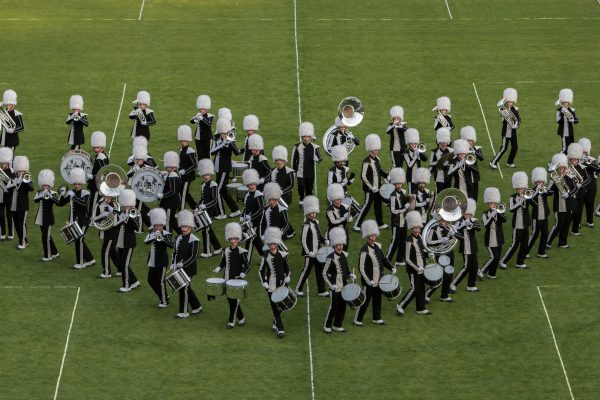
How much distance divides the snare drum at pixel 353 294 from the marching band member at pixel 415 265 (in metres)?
1.27

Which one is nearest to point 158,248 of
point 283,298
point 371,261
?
point 283,298

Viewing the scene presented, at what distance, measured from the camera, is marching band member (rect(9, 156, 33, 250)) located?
105 ft

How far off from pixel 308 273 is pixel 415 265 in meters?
2.19

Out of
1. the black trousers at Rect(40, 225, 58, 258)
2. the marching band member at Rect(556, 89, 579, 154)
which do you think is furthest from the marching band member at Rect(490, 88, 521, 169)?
the black trousers at Rect(40, 225, 58, 258)

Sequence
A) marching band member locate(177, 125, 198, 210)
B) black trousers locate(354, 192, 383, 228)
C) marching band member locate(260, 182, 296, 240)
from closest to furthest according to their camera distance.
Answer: marching band member locate(260, 182, 296, 240), black trousers locate(354, 192, 383, 228), marching band member locate(177, 125, 198, 210)

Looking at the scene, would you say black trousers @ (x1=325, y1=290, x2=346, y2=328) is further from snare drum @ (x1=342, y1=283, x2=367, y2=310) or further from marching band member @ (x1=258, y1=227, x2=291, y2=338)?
marching band member @ (x1=258, y1=227, x2=291, y2=338)

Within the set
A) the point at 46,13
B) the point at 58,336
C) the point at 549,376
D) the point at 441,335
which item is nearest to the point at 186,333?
the point at 58,336

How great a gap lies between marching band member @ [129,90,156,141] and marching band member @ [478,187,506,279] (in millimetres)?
8794

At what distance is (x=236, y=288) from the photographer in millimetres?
28250

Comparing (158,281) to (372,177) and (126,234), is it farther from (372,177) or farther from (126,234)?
(372,177)

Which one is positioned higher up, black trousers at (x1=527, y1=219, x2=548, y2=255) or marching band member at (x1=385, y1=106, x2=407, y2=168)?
marching band member at (x1=385, y1=106, x2=407, y2=168)

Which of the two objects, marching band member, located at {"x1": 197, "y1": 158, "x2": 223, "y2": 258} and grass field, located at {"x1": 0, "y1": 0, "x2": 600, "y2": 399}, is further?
marching band member, located at {"x1": 197, "y1": 158, "x2": 223, "y2": 258}

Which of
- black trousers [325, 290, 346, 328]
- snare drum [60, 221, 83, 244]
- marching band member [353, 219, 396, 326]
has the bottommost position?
black trousers [325, 290, 346, 328]

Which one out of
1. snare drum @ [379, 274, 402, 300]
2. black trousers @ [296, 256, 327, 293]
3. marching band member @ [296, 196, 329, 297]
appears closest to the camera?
snare drum @ [379, 274, 402, 300]
